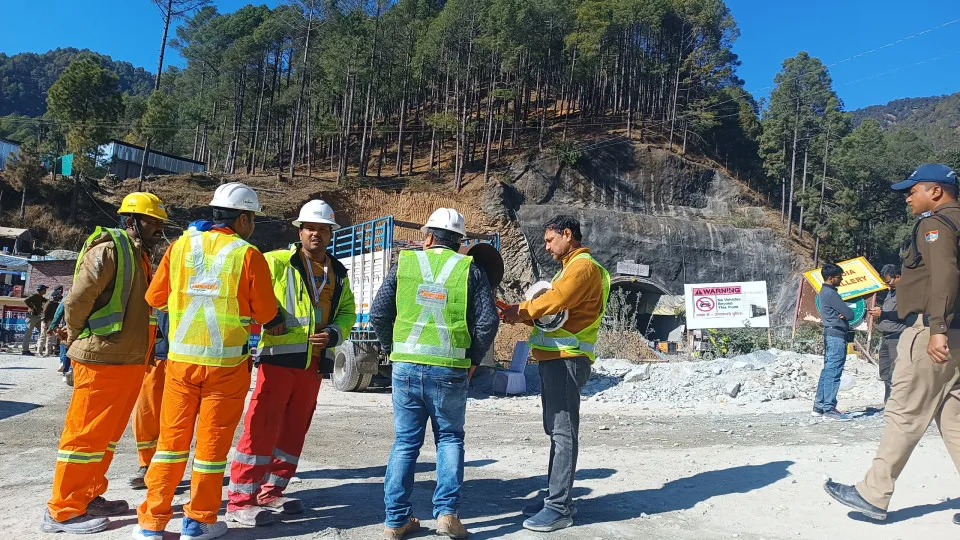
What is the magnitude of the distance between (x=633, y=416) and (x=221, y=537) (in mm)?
6803

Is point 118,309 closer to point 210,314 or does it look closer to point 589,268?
point 210,314

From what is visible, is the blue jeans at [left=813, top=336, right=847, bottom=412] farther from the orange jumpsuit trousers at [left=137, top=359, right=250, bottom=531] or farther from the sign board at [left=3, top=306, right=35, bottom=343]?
the sign board at [left=3, top=306, right=35, bottom=343]

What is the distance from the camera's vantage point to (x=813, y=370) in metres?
11.9

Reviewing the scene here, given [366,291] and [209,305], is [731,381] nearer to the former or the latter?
[366,291]

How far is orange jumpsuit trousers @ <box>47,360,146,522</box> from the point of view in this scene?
11.9ft

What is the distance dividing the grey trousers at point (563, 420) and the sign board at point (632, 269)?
32934mm

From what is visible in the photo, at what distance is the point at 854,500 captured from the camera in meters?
3.99

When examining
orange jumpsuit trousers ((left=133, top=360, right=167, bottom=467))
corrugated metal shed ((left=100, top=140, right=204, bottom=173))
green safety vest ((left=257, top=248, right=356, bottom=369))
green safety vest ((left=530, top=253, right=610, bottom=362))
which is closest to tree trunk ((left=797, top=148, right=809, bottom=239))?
corrugated metal shed ((left=100, top=140, right=204, bottom=173))

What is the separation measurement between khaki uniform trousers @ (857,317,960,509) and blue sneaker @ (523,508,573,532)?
180 centimetres

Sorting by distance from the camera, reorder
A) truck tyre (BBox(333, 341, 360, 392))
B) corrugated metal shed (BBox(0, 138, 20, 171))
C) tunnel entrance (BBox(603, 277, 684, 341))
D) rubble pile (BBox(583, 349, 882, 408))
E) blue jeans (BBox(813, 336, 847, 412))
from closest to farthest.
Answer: blue jeans (BBox(813, 336, 847, 412))
rubble pile (BBox(583, 349, 882, 408))
truck tyre (BBox(333, 341, 360, 392))
tunnel entrance (BBox(603, 277, 684, 341))
corrugated metal shed (BBox(0, 138, 20, 171))

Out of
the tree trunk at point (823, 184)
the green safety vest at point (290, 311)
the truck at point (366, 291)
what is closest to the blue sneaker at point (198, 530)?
the green safety vest at point (290, 311)

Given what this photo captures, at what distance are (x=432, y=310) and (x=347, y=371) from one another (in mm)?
8227

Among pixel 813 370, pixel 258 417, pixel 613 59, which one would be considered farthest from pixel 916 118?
pixel 258 417

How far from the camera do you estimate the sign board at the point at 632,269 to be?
1428 inches
